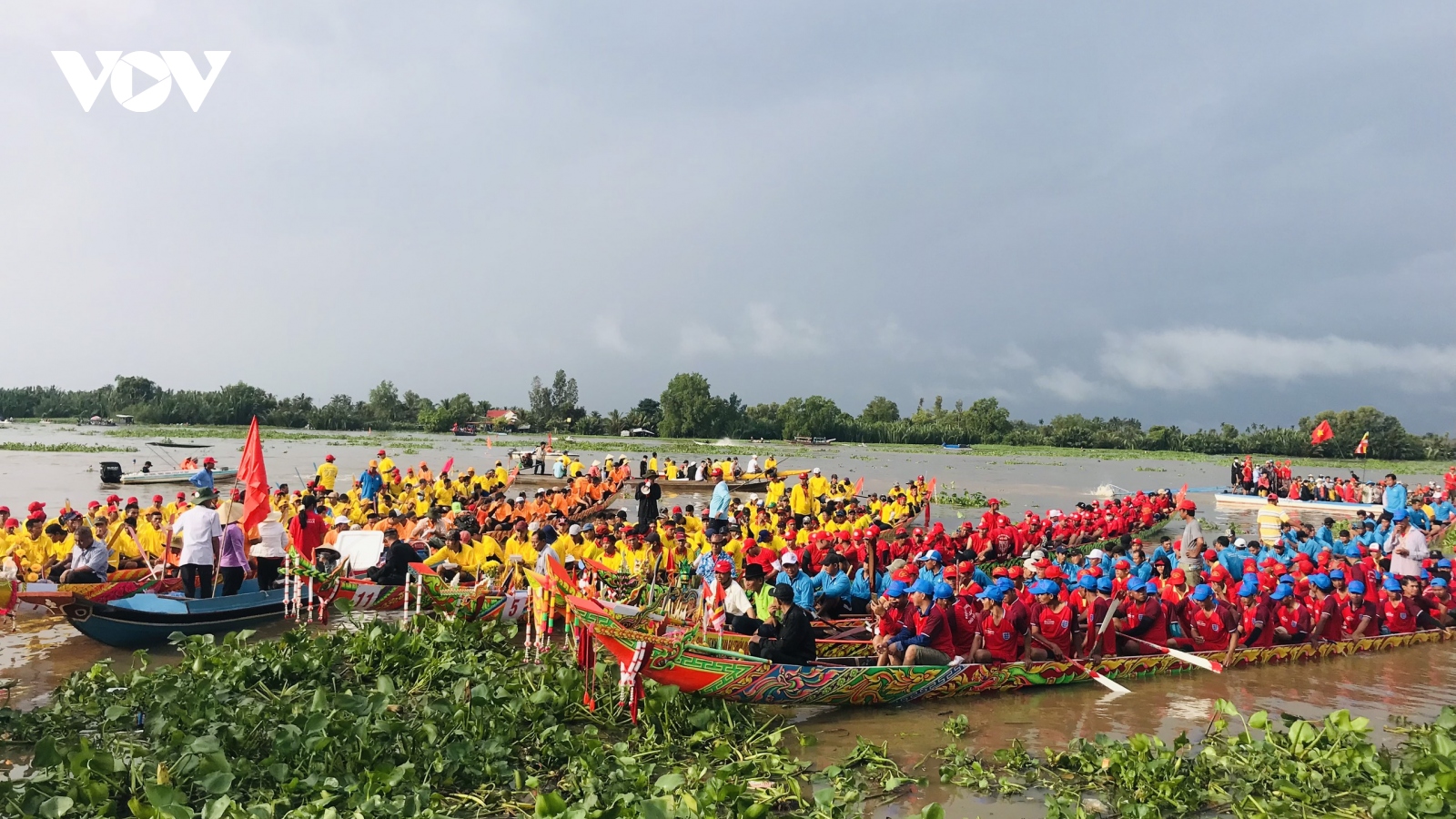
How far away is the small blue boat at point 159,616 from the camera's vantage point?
912 cm

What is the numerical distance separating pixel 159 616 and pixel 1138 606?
1127cm

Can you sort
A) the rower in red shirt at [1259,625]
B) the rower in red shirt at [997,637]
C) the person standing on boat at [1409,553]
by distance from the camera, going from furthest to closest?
the person standing on boat at [1409,553] → the rower in red shirt at [1259,625] → the rower in red shirt at [997,637]

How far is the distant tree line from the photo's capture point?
92.6 m

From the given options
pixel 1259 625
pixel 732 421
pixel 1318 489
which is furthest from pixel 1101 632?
pixel 732 421

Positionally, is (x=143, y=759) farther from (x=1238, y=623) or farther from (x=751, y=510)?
(x=751, y=510)

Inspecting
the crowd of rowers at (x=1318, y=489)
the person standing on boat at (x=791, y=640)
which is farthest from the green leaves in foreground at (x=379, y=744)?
the crowd of rowers at (x=1318, y=489)

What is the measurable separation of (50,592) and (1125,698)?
11441 millimetres

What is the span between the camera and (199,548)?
1026 centimetres

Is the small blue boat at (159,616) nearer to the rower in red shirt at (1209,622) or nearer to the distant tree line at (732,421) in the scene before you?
the rower in red shirt at (1209,622)

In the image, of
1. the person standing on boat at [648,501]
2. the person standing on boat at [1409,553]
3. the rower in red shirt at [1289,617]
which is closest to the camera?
the rower in red shirt at [1289,617]

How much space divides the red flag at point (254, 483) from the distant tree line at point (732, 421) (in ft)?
270

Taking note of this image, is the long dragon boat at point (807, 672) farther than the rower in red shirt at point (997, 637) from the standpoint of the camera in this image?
No

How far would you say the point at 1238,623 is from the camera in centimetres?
1052

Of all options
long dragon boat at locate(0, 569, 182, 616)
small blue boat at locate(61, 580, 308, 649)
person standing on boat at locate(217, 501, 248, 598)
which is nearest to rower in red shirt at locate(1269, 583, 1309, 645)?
small blue boat at locate(61, 580, 308, 649)
